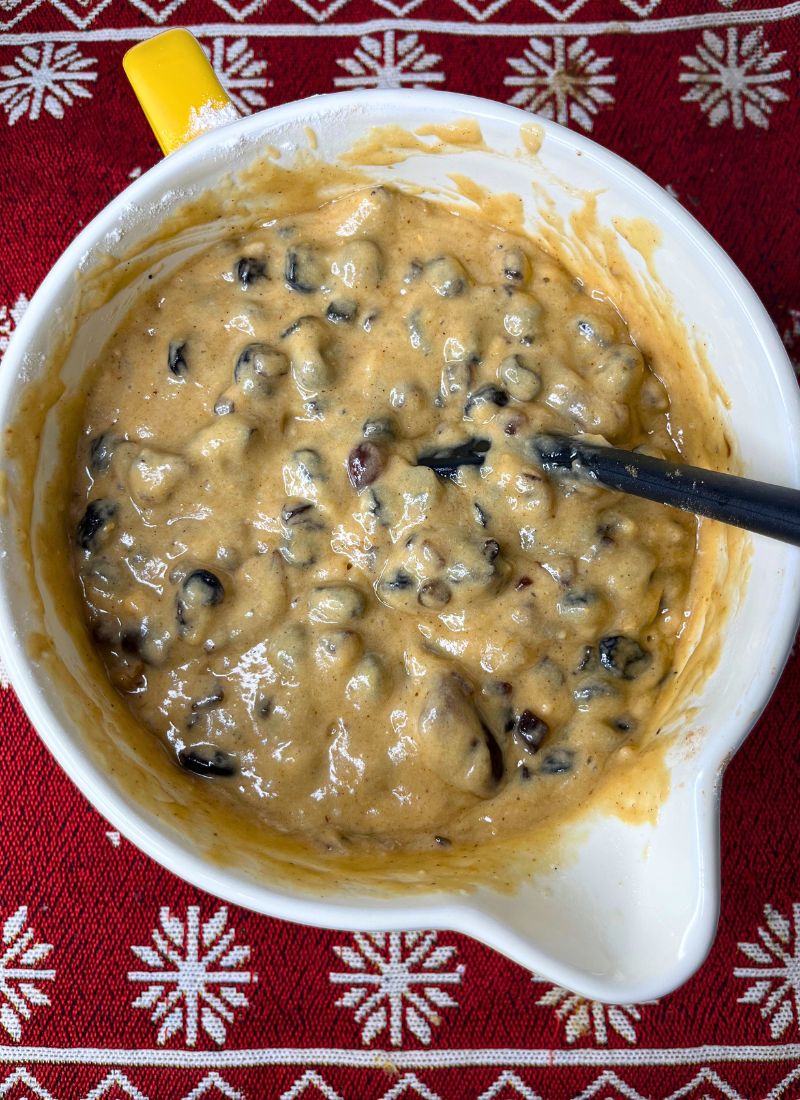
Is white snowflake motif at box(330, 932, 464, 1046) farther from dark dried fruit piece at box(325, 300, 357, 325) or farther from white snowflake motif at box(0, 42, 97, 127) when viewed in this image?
white snowflake motif at box(0, 42, 97, 127)

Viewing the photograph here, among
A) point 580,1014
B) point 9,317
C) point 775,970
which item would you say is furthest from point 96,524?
point 775,970

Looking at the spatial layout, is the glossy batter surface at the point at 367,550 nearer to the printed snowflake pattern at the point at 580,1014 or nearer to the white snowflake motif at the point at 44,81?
the printed snowflake pattern at the point at 580,1014

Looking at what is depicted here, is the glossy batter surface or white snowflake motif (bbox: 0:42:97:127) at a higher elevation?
white snowflake motif (bbox: 0:42:97:127)

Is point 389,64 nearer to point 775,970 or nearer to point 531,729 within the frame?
point 531,729

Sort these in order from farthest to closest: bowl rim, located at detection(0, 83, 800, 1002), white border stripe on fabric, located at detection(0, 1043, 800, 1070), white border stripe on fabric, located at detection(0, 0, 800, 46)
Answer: white border stripe on fabric, located at detection(0, 0, 800, 46)
white border stripe on fabric, located at detection(0, 1043, 800, 1070)
bowl rim, located at detection(0, 83, 800, 1002)

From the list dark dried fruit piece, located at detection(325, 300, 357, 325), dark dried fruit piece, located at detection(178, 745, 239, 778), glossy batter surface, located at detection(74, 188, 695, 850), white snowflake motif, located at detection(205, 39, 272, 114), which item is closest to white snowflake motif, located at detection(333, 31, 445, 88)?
white snowflake motif, located at detection(205, 39, 272, 114)

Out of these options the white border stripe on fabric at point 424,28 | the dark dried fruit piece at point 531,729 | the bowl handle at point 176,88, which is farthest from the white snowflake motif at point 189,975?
the white border stripe on fabric at point 424,28

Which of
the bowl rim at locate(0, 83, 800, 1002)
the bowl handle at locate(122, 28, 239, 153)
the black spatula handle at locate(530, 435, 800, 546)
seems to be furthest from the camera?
the bowl handle at locate(122, 28, 239, 153)
